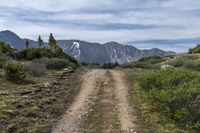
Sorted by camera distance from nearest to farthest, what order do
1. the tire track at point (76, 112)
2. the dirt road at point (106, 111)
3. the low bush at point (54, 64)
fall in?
the dirt road at point (106, 111)
the tire track at point (76, 112)
the low bush at point (54, 64)

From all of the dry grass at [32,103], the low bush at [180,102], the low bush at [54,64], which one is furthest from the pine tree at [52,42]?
the low bush at [180,102]

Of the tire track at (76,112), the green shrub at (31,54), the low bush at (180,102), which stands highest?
the green shrub at (31,54)

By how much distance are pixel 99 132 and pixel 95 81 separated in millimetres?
16569

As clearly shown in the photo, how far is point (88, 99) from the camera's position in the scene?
21.7 m

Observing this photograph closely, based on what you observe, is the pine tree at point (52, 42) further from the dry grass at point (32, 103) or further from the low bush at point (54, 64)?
the dry grass at point (32, 103)

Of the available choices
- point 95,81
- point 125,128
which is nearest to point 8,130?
point 125,128

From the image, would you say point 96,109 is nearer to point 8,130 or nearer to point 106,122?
point 106,122

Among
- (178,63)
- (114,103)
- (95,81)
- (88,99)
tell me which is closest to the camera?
(114,103)

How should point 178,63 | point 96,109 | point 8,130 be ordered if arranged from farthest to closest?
point 178,63
point 96,109
point 8,130

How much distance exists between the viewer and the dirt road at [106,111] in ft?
48.3

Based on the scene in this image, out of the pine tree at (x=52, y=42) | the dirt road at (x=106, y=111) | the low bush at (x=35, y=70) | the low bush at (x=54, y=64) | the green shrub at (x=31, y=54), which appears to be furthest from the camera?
the pine tree at (x=52, y=42)

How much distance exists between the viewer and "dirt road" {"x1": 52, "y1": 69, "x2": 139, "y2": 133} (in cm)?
1473

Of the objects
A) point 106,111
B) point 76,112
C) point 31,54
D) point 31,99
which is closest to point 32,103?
point 31,99

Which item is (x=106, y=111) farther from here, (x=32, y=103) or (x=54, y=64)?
(x=54, y=64)
